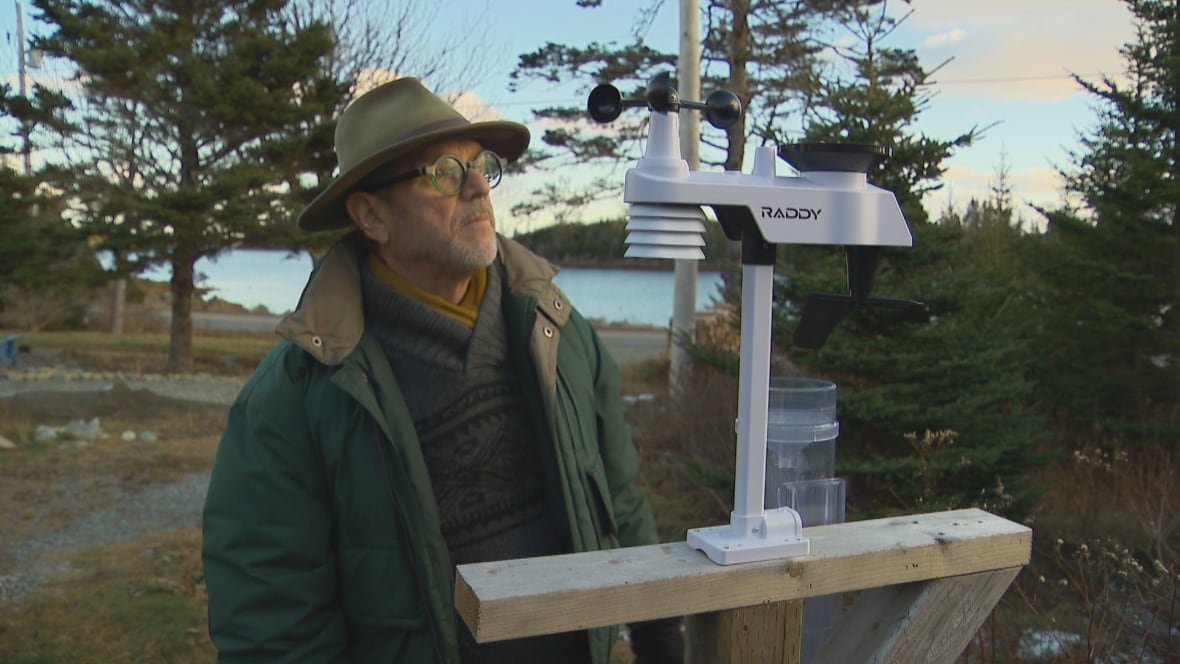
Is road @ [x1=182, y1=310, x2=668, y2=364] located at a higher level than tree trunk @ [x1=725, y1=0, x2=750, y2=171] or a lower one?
lower

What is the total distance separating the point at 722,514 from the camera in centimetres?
622

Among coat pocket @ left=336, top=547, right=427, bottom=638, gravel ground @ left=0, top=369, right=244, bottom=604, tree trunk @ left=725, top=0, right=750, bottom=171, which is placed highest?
tree trunk @ left=725, top=0, right=750, bottom=171

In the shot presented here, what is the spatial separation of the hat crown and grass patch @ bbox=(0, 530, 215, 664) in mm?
2933

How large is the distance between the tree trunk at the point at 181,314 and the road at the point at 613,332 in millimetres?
5531

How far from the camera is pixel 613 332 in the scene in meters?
23.2

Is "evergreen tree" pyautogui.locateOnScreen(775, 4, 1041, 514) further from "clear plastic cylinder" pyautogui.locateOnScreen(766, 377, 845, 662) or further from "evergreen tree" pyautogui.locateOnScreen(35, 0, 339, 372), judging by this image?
"evergreen tree" pyautogui.locateOnScreen(35, 0, 339, 372)

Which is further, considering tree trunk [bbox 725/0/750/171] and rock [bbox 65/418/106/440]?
tree trunk [bbox 725/0/750/171]

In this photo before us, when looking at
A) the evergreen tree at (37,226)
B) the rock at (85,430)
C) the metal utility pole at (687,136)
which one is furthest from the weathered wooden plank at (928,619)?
the evergreen tree at (37,226)

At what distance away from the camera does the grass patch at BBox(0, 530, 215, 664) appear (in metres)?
4.04

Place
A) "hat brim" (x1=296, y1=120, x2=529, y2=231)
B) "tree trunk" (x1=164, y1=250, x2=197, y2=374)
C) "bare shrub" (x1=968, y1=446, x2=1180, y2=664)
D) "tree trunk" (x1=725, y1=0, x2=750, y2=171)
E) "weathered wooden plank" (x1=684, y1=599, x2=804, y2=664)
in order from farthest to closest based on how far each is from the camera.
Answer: "tree trunk" (x1=164, y1=250, x2=197, y2=374) → "tree trunk" (x1=725, y1=0, x2=750, y2=171) → "bare shrub" (x1=968, y1=446, x2=1180, y2=664) → "hat brim" (x1=296, y1=120, x2=529, y2=231) → "weathered wooden plank" (x1=684, y1=599, x2=804, y2=664)

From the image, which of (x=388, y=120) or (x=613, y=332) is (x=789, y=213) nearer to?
(x=388, y=120)

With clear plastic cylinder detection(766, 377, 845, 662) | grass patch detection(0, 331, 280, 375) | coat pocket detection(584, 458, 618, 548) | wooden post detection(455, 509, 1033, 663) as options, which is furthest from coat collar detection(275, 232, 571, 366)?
grass patch detection(0, 331, 280, 375)

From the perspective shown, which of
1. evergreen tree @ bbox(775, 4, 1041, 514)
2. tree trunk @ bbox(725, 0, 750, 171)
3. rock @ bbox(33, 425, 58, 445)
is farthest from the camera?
tree trunk @ bbox(725, 0, 750, 171)

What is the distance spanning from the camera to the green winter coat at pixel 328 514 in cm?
172
